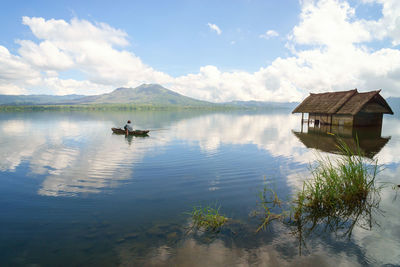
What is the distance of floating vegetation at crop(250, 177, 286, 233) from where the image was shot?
7.17m

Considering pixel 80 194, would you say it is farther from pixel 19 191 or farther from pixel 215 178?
pixel 215 178

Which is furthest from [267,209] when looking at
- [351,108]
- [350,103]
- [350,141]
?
[350,103]

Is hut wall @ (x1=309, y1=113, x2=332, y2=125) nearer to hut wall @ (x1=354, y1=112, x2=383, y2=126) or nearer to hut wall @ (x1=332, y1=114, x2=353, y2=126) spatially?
hut wall @ (x1=332, y1=114, x2=353, y2=126)

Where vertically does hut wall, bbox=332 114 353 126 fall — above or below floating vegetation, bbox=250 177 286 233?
above

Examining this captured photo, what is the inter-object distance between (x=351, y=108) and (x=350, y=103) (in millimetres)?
1768

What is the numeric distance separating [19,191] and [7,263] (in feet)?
18.9

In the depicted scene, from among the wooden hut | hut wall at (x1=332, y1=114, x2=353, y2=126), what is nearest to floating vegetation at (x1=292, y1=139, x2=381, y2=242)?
the wooden hut

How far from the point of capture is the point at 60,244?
20.0 feet

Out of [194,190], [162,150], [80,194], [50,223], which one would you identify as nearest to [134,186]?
[80,194]

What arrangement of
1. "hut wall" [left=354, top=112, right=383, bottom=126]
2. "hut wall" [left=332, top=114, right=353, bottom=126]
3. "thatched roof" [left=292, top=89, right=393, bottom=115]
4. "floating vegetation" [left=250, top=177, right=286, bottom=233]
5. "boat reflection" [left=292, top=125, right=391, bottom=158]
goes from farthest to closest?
"hut wall" [left=354, top=112, right=383, bottom=126], "hut wall" [left=332, top=114, right=353, bottom=126], "thatched roof" [left=292, top=89, right=393, bottom=115], "boat reflection" [left=292, top=125, right=391, bottom=158], "floating vegetation" [left=250, top=177, right=286, bottom=233]

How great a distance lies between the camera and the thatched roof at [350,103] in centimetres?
3428

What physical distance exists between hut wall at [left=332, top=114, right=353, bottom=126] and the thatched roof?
139 cm

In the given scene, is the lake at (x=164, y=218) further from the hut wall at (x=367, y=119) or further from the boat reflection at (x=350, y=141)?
the hut wall at (x=367, y=119)

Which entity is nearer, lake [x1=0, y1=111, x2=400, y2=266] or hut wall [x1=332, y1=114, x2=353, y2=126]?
lake [x1=0, y1=111, x2=400, y2=266]
